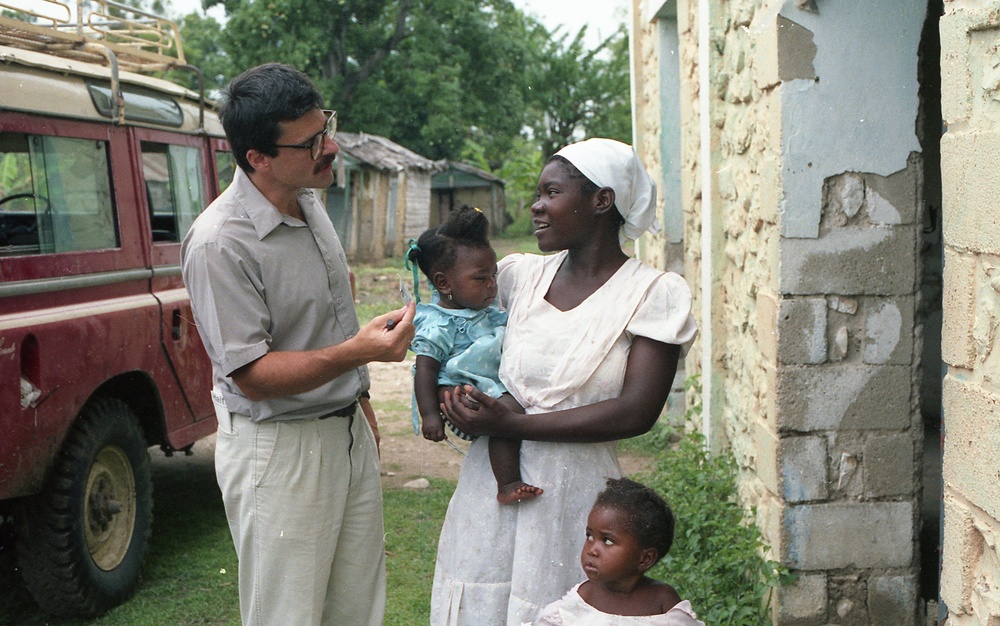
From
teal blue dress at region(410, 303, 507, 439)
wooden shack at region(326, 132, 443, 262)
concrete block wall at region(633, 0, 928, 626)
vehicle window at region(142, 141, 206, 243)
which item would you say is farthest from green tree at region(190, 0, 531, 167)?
teal blue dress at region(410, 303, 507, 439)

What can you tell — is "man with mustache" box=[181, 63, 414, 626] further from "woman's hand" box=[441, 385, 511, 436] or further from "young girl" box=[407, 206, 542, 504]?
"woman's hand" box=[441, 385, 511, 436]

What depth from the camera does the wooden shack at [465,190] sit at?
27.7 metres

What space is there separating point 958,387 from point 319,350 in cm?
157

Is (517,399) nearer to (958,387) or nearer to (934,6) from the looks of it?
(958,387)

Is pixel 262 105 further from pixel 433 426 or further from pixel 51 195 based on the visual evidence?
pixel 51 195

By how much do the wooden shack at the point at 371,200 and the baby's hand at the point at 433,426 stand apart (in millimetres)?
19075

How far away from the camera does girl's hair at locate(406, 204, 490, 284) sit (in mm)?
2602

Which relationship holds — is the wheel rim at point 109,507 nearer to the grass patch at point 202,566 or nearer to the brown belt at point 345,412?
the grass patch at point 202,566

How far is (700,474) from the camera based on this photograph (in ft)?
16.4

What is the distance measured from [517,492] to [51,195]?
298 centimetres

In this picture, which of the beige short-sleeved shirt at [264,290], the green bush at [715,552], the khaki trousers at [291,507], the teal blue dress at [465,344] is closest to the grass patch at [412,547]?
the green bush at [715,552]

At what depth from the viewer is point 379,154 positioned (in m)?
22.0

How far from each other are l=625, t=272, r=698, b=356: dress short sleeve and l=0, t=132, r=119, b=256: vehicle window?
9.32ft

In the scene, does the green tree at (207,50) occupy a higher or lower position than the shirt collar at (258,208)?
higher
